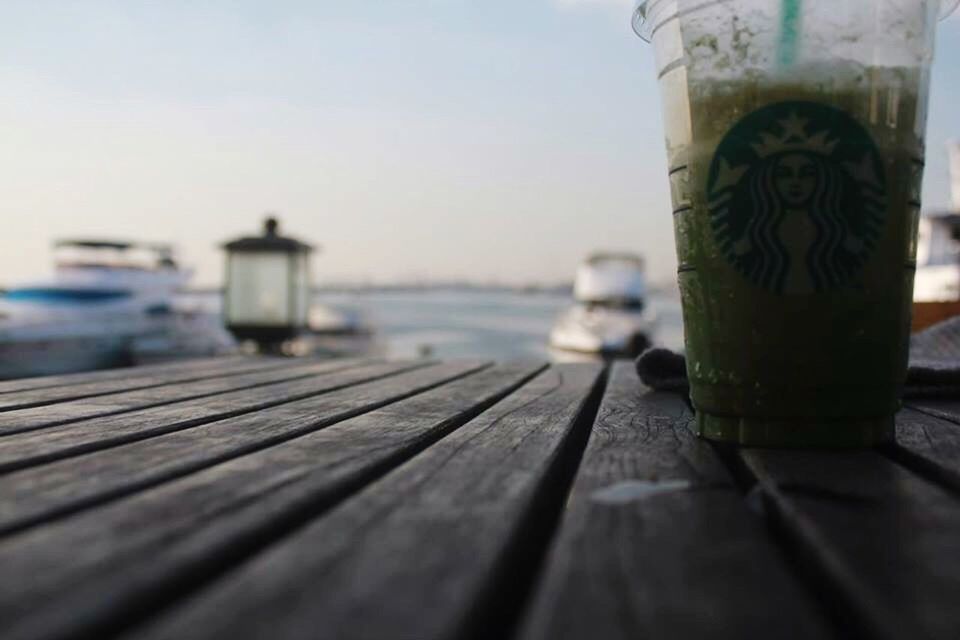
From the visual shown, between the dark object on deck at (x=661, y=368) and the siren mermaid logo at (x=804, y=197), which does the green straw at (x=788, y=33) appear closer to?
the siren mermaid logo at (x=804, y=197)

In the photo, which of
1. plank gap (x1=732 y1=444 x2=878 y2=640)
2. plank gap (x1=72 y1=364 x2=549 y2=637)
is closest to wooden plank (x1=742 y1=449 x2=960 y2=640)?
plank gap (x1=732 y1=444 x2=878 y2=640)

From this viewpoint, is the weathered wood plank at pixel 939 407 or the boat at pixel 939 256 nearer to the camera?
the weathered wood plank at pixel 939 407

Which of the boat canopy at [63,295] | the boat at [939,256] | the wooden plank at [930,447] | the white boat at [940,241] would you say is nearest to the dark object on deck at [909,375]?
the wooden plank at [930,447]

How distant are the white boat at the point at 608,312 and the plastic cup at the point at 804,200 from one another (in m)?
12.2

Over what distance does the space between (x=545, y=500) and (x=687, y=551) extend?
6.8 inches

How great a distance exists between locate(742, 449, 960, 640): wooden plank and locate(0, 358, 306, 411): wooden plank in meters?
1.21

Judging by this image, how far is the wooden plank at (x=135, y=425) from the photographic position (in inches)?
35.8

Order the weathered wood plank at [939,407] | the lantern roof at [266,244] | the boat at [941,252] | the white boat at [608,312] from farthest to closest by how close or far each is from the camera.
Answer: the white boat at [608,312] < the boat at [941,252] < the lantern roof at [266,244] < the weathered wood plank at [939,407]

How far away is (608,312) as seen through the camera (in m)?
15.3

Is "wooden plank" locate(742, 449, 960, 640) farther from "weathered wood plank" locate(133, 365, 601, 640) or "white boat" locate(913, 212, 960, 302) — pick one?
"white boat" locate(913, 212, 960, 302)

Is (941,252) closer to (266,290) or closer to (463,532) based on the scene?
(266,290)

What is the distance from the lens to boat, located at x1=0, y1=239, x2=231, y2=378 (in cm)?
1056

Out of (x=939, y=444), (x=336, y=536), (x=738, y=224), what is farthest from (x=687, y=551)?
(x=939, y=444)

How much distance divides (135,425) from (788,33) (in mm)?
970
